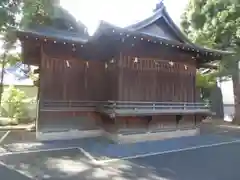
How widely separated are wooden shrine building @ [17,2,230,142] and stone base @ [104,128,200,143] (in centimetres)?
4

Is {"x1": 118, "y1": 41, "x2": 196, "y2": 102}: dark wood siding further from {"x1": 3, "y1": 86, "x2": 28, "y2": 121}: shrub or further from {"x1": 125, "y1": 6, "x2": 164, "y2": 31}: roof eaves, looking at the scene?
{"x1": 3, "y1": 86, "x2": 28, "y2": 121}: shrub

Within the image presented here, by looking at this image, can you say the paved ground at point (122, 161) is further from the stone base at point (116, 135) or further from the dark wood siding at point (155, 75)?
the dark wood siding at point (155, 75)

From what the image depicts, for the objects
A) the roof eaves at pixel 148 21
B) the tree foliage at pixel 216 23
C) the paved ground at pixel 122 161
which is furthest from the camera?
the tree foliage at pixel 216 23

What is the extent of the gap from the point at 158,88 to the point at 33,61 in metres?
6.31

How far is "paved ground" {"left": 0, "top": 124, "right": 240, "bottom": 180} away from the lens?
5.41 meters

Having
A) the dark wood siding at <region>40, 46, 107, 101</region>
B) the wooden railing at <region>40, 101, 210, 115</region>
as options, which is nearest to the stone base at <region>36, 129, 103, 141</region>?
the wooden railing at <region>40, 101, 210, 115</region>

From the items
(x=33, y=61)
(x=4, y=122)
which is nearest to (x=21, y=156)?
(x=33, y=61)

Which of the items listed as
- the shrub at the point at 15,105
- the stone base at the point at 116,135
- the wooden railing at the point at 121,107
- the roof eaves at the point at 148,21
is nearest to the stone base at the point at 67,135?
the stone base at the point at 116,135

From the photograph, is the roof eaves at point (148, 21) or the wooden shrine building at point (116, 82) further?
the roof eaves at point (148, 21)

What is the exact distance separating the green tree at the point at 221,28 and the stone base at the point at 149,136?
5.06 meters

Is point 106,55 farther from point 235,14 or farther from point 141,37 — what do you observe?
point 235,14

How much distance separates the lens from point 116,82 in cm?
923

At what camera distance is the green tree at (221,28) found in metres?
13.5

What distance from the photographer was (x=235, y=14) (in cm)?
1342
